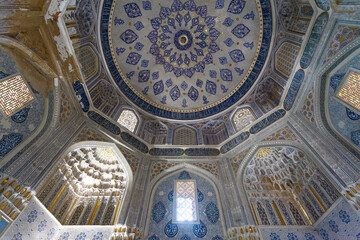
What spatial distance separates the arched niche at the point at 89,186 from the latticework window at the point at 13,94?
1864 mm

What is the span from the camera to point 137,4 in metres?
8.30

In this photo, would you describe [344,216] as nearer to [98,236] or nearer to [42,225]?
[98,236]

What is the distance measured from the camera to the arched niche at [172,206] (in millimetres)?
5707

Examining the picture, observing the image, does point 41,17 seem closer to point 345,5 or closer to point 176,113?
point 176,113

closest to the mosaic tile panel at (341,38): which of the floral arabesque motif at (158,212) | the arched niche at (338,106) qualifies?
the arched niche at (338,106)

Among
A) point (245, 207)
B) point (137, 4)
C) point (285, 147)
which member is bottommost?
point (245, 207)

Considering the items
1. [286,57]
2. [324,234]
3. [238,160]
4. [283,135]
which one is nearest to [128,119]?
[238,160]

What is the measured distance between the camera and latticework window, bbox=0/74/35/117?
421 cm

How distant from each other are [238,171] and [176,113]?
454 centimetres

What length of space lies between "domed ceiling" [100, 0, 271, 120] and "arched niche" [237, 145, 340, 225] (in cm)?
345

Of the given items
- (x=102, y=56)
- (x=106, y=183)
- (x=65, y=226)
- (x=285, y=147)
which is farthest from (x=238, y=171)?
(x=102, y=56)

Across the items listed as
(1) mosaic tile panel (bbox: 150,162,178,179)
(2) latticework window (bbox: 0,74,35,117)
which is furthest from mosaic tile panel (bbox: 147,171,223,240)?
(2) latticework window (bbox: 0,74,35,117)

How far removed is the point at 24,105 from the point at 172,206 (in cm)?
578

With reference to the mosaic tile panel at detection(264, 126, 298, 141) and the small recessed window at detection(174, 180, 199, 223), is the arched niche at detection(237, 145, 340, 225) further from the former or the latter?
the small recessed window at detection(174, 180, 199, 223)
